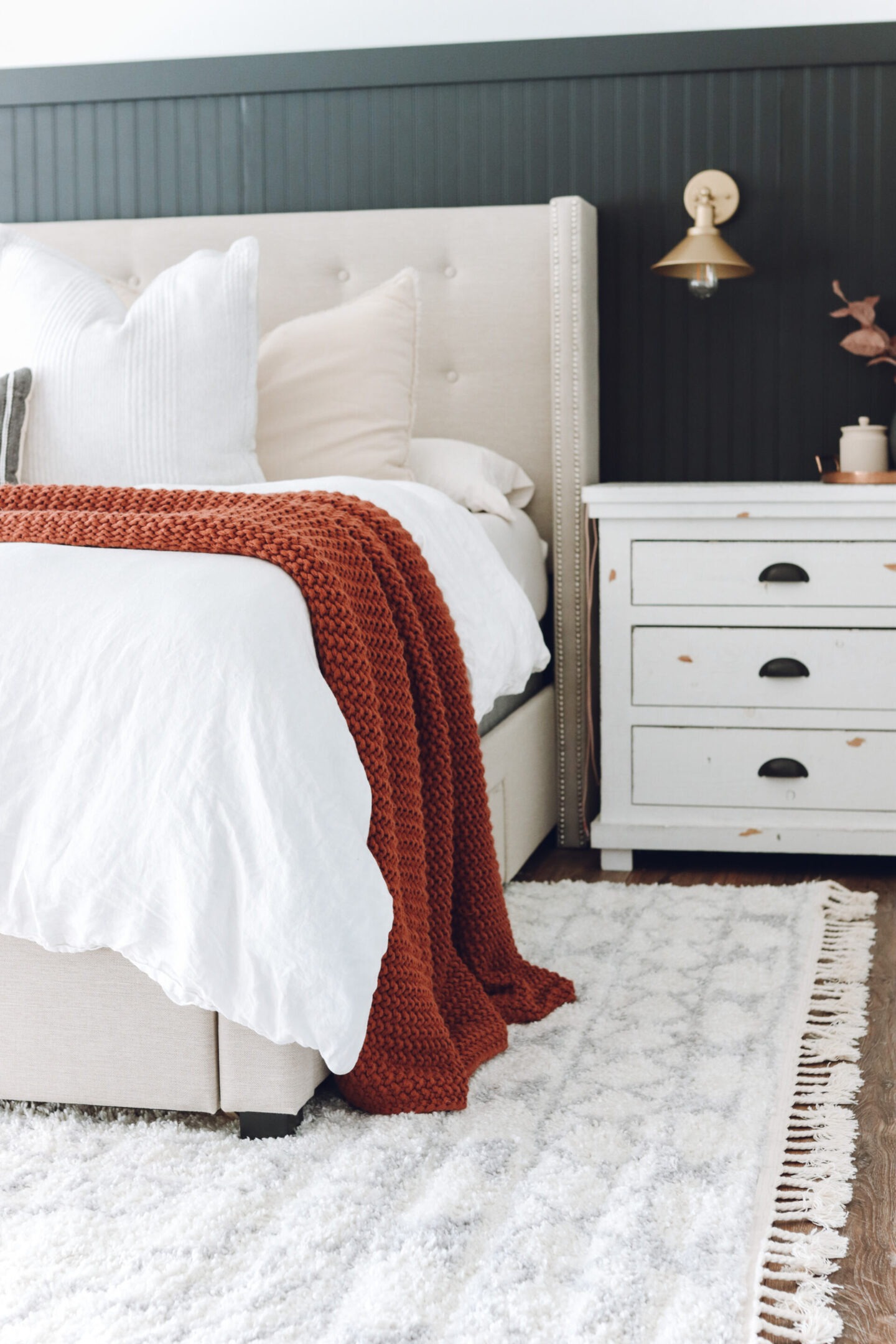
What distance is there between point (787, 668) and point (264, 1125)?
1344 millimetres

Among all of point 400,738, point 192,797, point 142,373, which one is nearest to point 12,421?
point 142,373

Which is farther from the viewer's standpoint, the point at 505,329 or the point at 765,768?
the point at 505,329

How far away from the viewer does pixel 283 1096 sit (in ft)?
4.46

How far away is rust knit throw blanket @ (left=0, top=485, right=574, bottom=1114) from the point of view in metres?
1.39

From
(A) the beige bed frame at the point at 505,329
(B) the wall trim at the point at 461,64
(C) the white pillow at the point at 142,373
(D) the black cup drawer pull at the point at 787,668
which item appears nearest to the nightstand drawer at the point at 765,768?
(D) the black cup drawer pull at the point at 787,668

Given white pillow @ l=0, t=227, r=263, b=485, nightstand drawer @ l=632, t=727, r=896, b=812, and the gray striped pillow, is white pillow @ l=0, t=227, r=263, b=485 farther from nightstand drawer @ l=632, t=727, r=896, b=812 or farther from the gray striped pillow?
nightstand drawer @ l=632, t=727, r=896, b=812

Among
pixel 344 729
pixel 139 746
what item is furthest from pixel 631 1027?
pixel 139 746

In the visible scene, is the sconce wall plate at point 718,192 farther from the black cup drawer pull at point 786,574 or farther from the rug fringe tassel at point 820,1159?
the rug fringe tassel at point 820,1159

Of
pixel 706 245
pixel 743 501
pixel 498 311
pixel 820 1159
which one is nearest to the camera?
pixel 820 1159

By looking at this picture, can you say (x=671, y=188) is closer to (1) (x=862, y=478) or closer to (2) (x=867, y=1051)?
(1) (x=862, y=478)

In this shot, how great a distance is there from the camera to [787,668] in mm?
2373

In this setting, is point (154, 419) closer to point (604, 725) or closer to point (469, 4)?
point (604, 725)

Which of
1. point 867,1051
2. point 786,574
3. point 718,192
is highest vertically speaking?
point 718,192

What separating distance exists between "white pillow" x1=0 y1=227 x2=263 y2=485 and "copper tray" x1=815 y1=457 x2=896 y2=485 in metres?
A: 1.05
